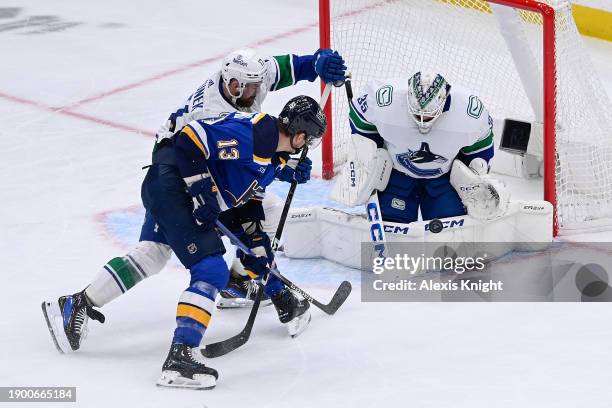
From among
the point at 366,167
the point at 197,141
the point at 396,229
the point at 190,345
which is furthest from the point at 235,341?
the point at 366,167

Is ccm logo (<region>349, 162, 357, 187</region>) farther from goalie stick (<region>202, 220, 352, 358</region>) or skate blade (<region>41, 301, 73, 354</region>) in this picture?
skate blade (<region>41, 301, 73, 354</region>)

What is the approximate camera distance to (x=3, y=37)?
7.82 metres

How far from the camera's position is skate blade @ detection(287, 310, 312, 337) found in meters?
4.14

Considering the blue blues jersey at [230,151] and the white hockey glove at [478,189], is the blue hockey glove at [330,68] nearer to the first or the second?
the white hockey glove at [478,189]

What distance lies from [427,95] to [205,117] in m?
0.77

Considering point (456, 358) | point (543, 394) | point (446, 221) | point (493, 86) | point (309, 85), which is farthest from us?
point (309, 85)

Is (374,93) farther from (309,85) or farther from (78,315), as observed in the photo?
(309,85)

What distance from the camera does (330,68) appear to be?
447cm

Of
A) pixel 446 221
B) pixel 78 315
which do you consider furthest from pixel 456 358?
pixel 78 315

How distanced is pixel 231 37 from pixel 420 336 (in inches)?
154

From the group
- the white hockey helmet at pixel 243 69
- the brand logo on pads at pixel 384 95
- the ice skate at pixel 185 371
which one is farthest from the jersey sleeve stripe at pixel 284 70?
the ice skate at pixel 185 371

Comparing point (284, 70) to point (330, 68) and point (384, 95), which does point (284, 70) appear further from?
point (384, 95)

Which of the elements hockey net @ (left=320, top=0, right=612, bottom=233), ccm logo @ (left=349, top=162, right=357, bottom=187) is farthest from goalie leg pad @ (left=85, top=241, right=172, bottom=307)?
hockey net @ (left=320, top=0, right=612, bottom=233)

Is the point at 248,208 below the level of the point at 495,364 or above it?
above
